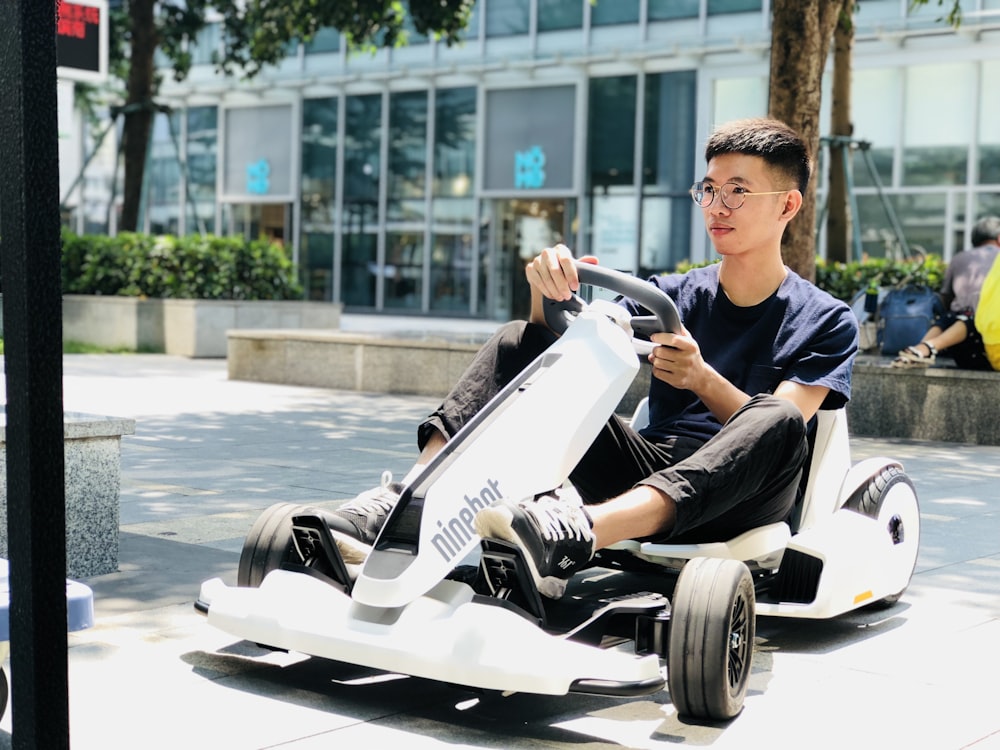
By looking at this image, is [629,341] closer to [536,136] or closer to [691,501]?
[691,501]

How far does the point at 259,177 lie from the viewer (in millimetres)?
31219

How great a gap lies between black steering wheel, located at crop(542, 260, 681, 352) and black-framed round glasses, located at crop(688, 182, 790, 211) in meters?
0.51

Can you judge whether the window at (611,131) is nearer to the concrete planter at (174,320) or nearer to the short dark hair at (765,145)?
the concrete planter at (174,320)

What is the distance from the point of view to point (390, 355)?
12.6 meters

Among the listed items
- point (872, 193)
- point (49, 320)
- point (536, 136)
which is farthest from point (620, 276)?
point (536, 136)

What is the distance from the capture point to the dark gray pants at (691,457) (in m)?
3.60

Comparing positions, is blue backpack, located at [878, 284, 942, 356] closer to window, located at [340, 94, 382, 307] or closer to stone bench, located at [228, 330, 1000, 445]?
stone bench, located at [228, 330, 1000, 445]

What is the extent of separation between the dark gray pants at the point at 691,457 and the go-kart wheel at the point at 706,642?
0.28 metres

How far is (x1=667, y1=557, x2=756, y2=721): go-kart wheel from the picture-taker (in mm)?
3242

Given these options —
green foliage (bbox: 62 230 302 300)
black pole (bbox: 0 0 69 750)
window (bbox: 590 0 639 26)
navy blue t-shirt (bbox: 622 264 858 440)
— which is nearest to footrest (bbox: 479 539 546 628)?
navy blue t-shirt (bbox: 622 264 858 440)

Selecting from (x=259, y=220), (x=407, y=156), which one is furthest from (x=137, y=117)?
(x=259, y=220)

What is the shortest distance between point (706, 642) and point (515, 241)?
24168 millimetres

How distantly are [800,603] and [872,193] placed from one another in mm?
Result: 19502

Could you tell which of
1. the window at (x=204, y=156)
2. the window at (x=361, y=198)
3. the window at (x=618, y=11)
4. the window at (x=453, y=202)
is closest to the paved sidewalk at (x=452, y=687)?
the window at (x=618, y=11)
